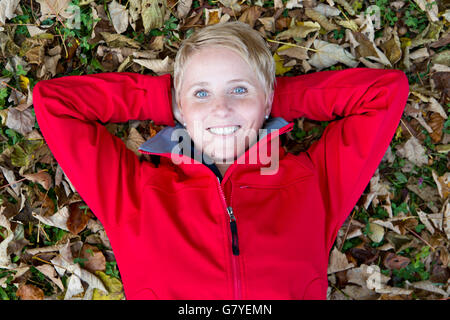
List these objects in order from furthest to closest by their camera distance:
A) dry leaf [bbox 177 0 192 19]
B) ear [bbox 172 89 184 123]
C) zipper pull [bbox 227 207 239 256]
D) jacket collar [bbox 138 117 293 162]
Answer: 1. dry leaf [bbox 177 0 192 19]
2. ear [bbox 172 89 184 123]
3. jacket collar [bbox 138 117 293 162]
4. zipper pull [bbox 227 207 239 256]

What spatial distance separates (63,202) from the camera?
118 inches

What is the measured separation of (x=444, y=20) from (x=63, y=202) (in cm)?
326

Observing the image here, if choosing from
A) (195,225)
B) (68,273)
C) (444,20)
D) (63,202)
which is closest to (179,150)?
(195,225)

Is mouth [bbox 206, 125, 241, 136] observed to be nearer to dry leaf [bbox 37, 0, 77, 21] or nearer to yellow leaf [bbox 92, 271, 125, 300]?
yellow leaf [bbox 92, 271, 125, 300]

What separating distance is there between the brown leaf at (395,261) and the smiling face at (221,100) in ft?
5.01

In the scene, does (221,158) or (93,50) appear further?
(93,50)

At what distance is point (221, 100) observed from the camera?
2.42m

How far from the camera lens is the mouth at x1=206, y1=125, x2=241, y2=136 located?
8.13 ft


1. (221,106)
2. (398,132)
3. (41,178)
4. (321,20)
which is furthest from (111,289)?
(321,20)

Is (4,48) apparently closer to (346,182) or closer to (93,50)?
(93,50)

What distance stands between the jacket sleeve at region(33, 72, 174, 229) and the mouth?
41 cm

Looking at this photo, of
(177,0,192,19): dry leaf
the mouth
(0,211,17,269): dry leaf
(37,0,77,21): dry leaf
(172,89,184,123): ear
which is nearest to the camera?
the mouth

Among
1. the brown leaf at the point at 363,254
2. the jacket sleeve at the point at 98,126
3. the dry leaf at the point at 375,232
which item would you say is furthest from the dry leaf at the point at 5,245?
the dry leaf at the point at 375,232

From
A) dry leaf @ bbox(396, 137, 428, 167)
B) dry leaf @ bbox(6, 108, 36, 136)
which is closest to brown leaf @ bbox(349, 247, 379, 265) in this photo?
dry leaf @ bbox(396, 137, 428, 167)
